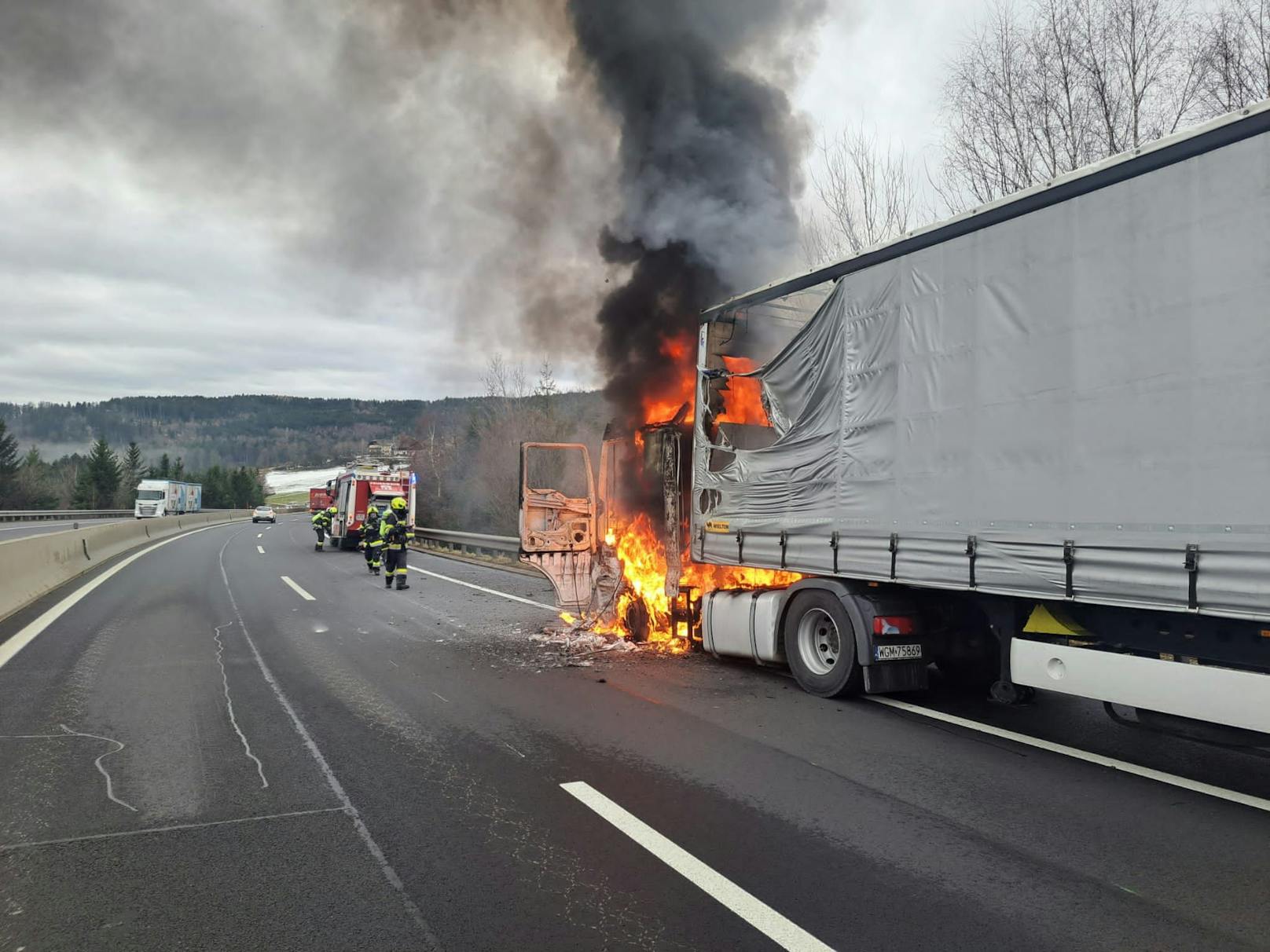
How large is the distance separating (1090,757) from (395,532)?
12153mm

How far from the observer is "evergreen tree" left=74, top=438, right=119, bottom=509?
80875 millimetres

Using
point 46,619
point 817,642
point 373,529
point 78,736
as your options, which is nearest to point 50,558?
point 46,619

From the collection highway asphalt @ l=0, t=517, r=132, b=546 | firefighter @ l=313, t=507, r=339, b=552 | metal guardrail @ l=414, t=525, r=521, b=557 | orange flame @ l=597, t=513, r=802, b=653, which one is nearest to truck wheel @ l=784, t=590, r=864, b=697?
orange flame @ l=597, t=513, r=802, b=653

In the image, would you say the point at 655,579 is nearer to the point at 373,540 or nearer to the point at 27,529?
the point at 373,540

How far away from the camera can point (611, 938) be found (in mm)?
3000

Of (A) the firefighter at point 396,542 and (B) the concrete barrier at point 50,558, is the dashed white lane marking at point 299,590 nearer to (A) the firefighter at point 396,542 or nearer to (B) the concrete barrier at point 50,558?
(A) the firefighter at point 396,542

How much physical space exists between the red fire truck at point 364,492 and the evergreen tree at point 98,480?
229 feet

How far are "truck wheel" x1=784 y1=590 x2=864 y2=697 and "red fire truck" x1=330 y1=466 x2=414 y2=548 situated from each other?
19.8m

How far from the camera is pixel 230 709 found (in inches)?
241

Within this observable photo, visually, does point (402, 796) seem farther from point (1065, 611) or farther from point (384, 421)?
point (384, 421)

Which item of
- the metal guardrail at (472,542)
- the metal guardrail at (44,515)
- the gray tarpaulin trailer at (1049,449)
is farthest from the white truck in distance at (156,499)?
the gray tarpaulin trailer at (1049,449)

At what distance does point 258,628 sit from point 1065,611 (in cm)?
896

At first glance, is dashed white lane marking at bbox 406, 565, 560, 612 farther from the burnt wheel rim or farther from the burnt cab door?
the burnt wheel rim

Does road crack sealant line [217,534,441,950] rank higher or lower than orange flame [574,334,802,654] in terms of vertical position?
lower
